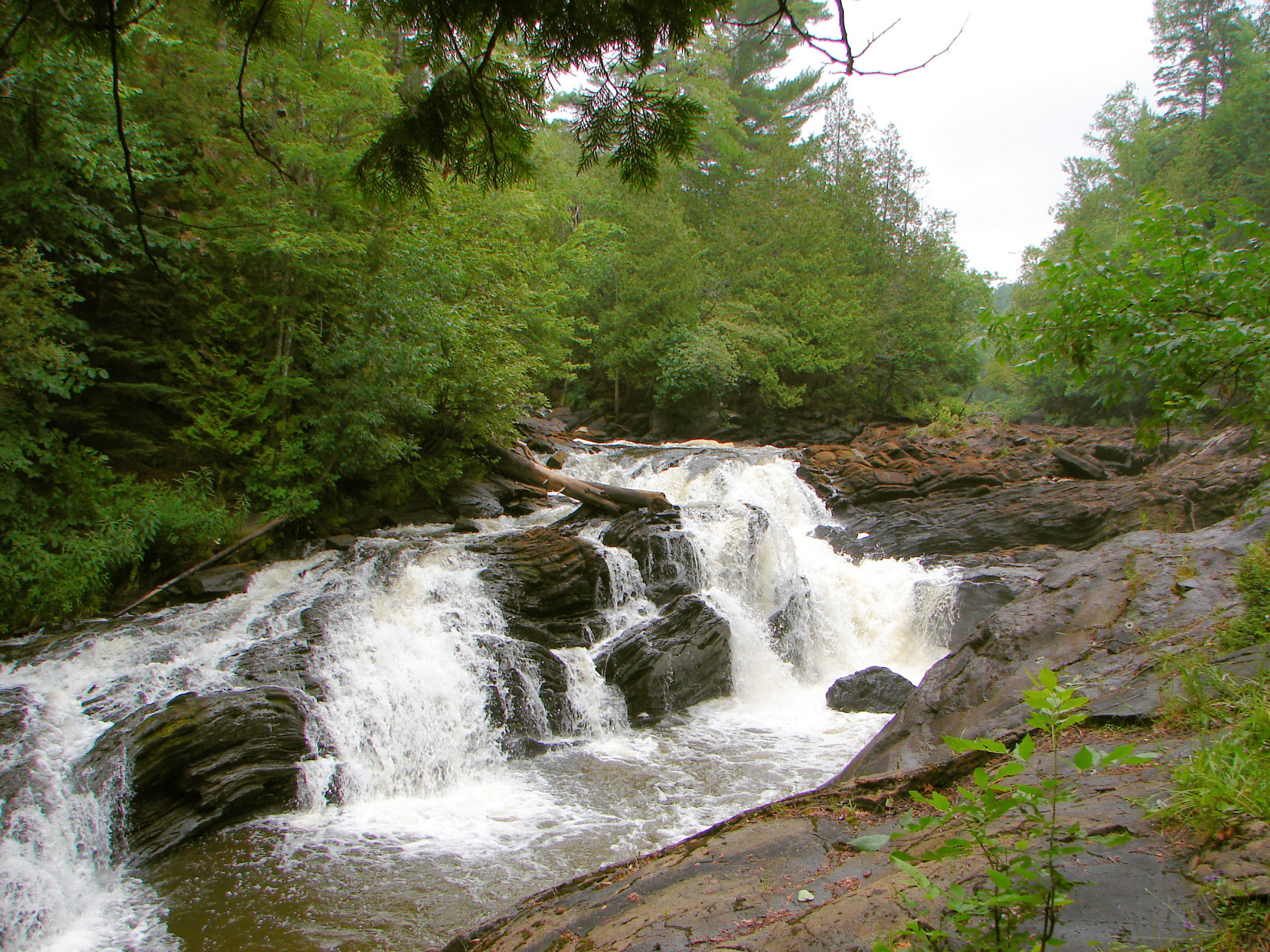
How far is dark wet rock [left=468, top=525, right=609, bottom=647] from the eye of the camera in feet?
30.4

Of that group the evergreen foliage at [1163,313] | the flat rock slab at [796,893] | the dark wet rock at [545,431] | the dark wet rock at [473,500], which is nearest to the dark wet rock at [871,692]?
the flat rock slab at [796,893]

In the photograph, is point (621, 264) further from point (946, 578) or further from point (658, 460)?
point (946, 578)

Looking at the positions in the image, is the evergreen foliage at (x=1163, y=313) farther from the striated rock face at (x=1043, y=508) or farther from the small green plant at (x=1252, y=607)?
the striated rock face at (x=1043, y=508)

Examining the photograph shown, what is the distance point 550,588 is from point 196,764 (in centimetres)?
454

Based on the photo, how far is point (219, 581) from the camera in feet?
29.2

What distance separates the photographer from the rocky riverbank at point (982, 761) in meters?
2.24

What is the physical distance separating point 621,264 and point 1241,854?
917 inches

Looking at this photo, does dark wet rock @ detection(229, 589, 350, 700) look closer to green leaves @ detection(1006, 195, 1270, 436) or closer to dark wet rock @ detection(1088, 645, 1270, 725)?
dark wet rock @ detection(1088, 645, 1270, 725)

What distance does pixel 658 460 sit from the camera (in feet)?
54.2

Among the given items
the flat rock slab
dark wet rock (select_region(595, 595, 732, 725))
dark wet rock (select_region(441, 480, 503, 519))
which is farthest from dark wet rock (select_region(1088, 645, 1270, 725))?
dark wet rock (select_region(441, 480, 503, 519))

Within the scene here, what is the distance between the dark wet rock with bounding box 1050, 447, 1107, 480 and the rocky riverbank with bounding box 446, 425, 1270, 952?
3.08m

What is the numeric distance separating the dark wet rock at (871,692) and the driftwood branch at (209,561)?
26.8 feet

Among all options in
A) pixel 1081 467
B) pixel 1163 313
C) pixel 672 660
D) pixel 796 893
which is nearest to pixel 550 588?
pixel 672 660

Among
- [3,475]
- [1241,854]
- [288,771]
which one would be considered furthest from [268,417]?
[1241,854]
